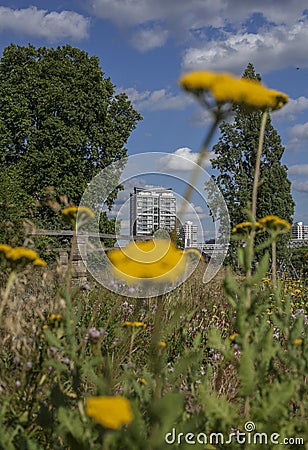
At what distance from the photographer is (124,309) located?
182 inches

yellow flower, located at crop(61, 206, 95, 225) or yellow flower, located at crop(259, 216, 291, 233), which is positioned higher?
yellow flower, located at crop(61, 206, 95, 225)

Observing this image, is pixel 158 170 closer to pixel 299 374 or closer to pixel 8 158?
pixel 299 374

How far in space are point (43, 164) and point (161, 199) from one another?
15.0 m

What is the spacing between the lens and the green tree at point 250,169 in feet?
54.7

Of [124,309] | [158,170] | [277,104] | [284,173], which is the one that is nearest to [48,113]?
[284,173]

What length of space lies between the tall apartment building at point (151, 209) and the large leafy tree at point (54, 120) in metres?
13.8

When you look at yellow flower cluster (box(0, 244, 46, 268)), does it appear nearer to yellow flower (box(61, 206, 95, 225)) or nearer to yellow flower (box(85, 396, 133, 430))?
yellow flower (box(61, 206, 95, 225))

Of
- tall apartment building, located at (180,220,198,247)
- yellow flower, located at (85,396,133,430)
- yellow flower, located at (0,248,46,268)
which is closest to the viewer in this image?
yellow flower, located at (85,396,133,430)

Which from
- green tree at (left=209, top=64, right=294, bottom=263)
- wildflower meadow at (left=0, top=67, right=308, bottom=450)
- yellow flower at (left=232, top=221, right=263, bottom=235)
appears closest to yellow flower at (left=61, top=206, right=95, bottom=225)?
wildflower meadow at (left=0, top=67, right=308, bottom=450)

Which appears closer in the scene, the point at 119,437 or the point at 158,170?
the point at 119,437

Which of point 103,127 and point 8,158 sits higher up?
point 103,127

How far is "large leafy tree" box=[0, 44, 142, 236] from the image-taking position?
17.4m

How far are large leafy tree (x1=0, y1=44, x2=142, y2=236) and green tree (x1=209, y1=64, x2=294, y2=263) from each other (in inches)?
152

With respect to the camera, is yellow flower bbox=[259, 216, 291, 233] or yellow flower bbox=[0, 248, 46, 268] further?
yellow flower bbox=[259, 216, 291, 233]
